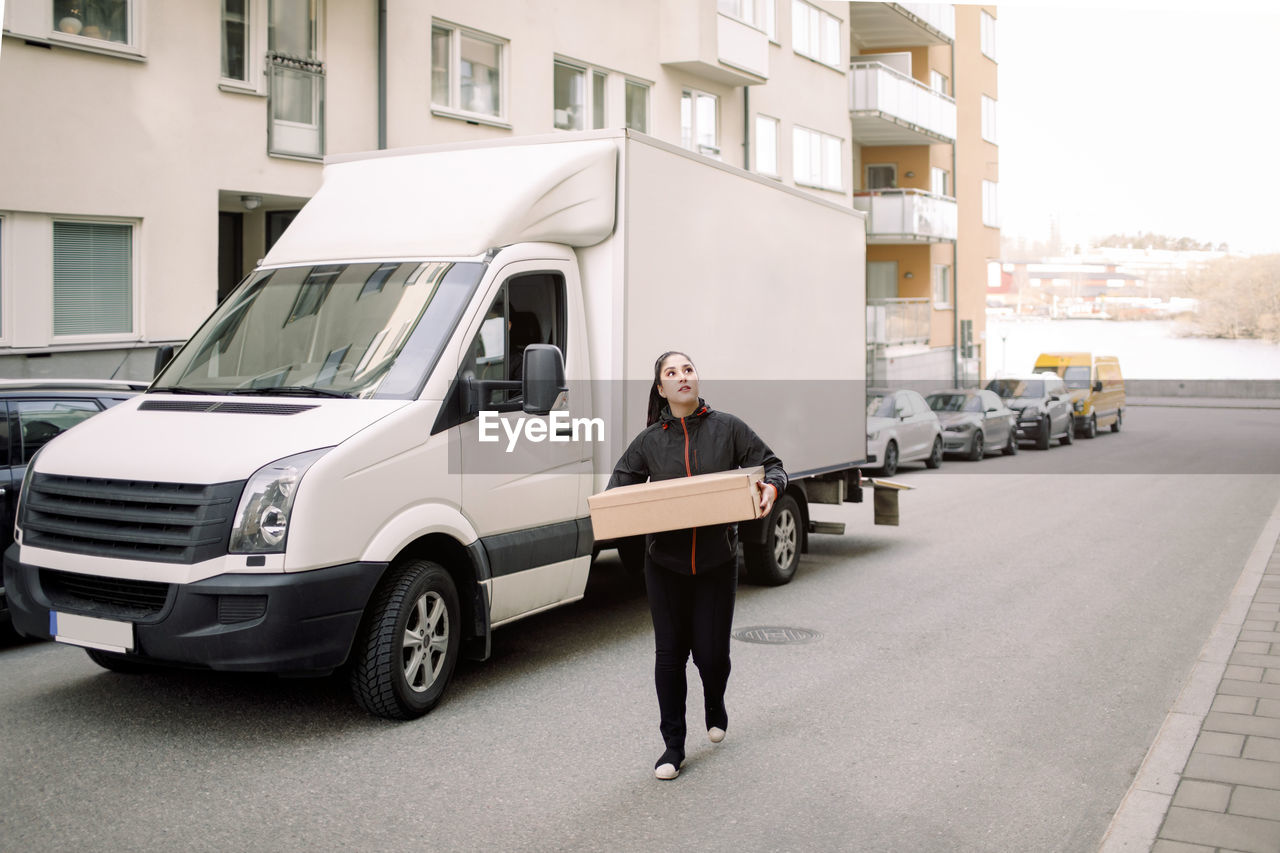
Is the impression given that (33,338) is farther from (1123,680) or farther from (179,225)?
(1123,680)

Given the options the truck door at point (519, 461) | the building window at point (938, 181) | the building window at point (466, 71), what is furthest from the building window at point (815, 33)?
the truck door at point (519, 461)

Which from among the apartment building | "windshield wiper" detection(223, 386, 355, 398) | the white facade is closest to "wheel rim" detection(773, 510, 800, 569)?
"windshield wiper" detection(223, 386, 355, 398)

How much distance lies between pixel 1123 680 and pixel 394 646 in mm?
4164

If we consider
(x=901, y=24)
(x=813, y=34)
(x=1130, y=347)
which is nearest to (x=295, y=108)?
(x=813, y=34)

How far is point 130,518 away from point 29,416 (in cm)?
273

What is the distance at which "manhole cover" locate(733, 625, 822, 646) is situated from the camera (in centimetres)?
836

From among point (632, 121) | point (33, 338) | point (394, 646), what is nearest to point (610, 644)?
point (394, 646)

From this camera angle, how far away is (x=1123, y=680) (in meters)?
7.34

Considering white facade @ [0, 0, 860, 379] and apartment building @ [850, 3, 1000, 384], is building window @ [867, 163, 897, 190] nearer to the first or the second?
apartment building @ [850, 3, 1000, 384]

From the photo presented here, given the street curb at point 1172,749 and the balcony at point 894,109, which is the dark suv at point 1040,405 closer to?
the balcony at point 894,109

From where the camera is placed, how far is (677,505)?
5371 mm

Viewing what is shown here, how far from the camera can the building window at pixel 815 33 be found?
102 ft

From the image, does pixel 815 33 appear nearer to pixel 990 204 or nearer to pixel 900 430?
pixel 900 430

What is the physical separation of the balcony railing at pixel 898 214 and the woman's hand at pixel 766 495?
107ft
